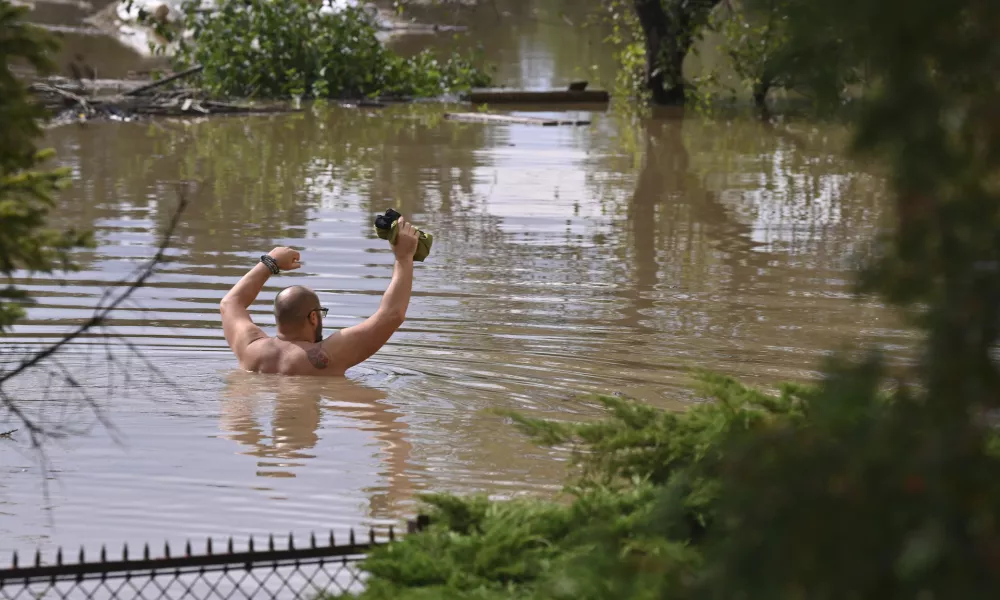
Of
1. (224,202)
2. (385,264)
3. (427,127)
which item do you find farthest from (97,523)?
(427,127)

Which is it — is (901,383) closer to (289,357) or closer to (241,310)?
(289,357)

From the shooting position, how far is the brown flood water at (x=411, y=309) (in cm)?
636

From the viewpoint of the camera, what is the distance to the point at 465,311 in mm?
10188

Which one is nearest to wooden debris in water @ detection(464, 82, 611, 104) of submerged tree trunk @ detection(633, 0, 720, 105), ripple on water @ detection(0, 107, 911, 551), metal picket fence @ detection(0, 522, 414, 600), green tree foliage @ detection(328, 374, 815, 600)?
submerged tree trunk @ detection(633, 0, 720, 105)

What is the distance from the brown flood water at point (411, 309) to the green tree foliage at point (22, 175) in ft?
1.52

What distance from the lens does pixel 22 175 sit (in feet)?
13.4

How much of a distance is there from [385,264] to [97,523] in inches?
245

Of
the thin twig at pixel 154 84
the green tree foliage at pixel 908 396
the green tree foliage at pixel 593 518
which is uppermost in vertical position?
the thin twig at pixel 154 84

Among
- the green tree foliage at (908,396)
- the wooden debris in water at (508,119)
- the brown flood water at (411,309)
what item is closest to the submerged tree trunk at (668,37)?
the wooden debris in water at (508,119)

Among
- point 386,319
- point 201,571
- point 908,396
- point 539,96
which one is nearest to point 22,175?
point 201,571

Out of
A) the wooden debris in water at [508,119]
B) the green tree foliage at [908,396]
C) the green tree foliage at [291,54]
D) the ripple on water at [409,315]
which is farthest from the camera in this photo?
the green tree foliage at [291,54]

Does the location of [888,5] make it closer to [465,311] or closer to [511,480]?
[511,480]

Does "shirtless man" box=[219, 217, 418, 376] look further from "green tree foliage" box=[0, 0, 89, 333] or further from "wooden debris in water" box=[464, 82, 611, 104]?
"wooden debris in water" box=[464, 82, 611, 104]

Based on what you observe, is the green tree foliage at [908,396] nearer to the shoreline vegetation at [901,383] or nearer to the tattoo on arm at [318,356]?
the shoreline vegetation at [901,383]
